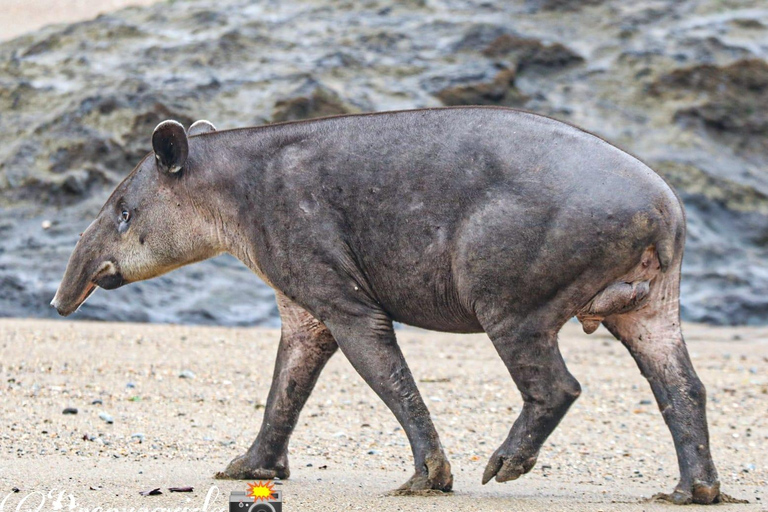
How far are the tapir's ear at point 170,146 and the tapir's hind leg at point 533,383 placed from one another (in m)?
2.16

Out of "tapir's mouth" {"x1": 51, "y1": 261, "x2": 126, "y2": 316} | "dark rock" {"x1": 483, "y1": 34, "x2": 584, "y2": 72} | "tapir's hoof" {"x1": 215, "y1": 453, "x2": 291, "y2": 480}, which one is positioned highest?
"tapir's mouth" {"x1": 51, "y1": 261, "x2": 126, "y2": 316}

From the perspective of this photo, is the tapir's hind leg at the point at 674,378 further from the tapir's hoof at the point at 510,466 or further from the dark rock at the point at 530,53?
the dark rock at the point at 530,53

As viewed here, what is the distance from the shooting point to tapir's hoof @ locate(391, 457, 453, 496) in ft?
18.5

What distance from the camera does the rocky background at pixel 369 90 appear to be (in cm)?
1435

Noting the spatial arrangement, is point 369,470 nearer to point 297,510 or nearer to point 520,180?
point 297,510

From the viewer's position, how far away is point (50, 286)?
43.3 feet

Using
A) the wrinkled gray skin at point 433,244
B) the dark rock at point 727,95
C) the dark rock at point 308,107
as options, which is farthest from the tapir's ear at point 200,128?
the dark rock at point 727,95

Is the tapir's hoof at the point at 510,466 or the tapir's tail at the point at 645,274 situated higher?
the tapir's tail at the point at 645,274

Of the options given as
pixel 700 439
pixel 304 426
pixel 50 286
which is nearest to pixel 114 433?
pixel 304 426

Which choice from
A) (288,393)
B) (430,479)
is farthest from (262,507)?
(288,393)

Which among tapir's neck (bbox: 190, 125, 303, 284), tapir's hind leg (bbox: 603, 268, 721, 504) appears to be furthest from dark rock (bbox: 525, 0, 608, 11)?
tapir's hind leg (bbox: 603, 268, 721, 504)

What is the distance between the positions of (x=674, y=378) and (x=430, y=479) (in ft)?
4.62

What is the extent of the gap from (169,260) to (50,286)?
7.23 m

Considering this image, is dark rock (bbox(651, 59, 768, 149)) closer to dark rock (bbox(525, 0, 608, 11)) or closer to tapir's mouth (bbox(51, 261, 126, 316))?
dark rock (bbox(525, 0, 608, 11))
